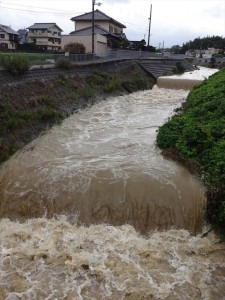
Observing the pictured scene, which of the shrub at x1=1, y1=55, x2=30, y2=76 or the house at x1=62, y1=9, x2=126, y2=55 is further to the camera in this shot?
the house at x1=62, y1=9, x2=126, y2=55

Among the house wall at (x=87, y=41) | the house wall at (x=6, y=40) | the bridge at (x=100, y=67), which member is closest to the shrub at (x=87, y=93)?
the bridge at (x=100, y=67)

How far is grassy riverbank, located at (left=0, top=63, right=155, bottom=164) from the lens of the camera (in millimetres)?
15375

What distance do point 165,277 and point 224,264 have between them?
178 cm

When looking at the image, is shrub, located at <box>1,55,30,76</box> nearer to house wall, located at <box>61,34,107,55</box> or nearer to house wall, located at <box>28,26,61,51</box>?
house wall, located at <box>61,34,107,55</box>

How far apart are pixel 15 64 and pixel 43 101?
2.94m

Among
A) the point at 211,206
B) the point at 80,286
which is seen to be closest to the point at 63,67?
the point at 211,206

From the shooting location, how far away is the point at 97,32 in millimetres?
46500

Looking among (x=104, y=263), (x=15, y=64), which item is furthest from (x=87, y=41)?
(x=104, y=263)

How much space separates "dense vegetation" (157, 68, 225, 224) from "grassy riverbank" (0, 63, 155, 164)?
666 centimetres

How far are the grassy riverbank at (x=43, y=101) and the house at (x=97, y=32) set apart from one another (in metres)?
12.2

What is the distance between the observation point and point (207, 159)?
40.6 ft

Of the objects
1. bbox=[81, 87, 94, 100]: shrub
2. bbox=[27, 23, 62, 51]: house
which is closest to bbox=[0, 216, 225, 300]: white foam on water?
bbox=[81, 87, 94, 100]: shrub

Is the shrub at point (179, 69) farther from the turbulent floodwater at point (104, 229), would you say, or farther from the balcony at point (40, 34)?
the turbulent floodwater at point (104, 229)

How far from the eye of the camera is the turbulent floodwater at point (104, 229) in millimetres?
8148
